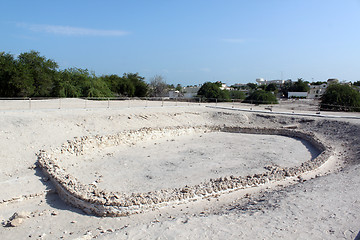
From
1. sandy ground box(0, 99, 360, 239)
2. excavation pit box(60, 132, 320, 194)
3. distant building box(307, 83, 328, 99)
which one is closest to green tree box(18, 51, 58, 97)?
sandy ground box(0, 99, 360, 239)

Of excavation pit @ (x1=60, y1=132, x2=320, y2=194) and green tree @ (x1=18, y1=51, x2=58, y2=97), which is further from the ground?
green tree @ (x1=18, y1=51, x2=58, y2=97)

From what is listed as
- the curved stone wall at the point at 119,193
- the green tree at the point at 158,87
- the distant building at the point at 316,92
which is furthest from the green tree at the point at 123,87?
the distant building at the point at 316,92

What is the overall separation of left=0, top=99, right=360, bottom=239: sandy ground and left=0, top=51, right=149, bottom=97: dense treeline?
564cm

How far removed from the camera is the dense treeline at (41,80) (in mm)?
27188

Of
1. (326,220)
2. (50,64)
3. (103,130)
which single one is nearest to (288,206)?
(326,220)

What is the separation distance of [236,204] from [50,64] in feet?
96.7

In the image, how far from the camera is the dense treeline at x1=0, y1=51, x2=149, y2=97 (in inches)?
1070

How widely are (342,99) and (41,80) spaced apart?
31.7 m

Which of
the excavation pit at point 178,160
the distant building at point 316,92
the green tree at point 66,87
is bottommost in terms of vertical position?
the excavation pit at point 178,160

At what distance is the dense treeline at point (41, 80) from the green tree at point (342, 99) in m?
25.4

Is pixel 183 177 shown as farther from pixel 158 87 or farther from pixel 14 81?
pixel 158 87

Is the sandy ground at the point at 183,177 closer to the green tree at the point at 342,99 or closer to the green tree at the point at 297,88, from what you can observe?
the green tree at the point at 342,99

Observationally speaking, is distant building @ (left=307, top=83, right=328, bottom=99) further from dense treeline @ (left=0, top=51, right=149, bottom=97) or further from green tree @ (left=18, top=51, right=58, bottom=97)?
green tree @ (left=18, top=51, right=58, bottom=97)

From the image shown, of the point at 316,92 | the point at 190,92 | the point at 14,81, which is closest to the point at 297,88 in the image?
the point at 316,92
